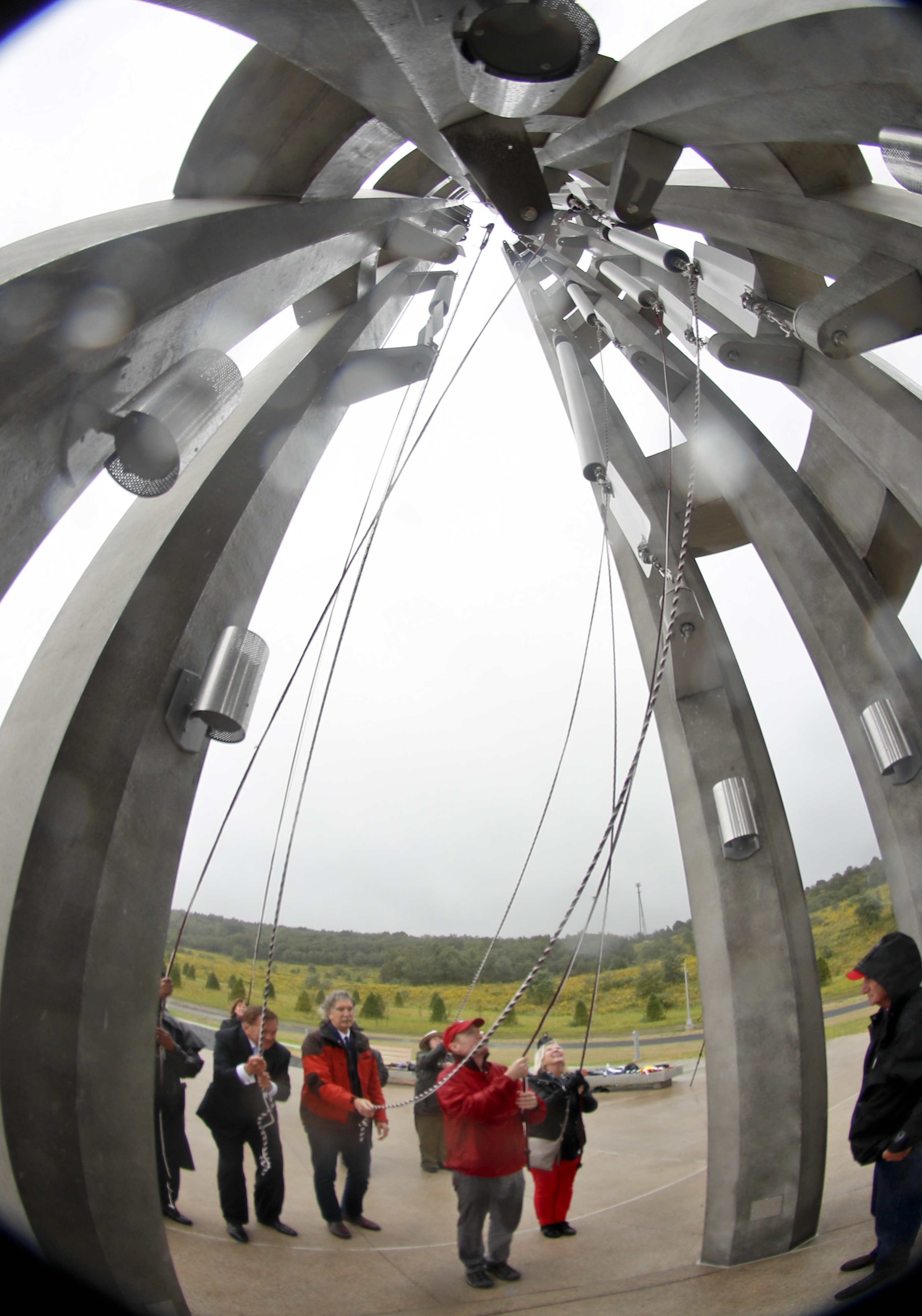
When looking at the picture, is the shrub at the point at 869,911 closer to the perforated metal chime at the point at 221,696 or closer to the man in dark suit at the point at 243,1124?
the man in dark suit at the point at 243,1124

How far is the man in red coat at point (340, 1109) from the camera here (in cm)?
445

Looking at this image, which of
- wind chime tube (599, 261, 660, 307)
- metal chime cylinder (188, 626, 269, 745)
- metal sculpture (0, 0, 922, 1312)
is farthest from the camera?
wind chime tube (599, 261, 660, 307)

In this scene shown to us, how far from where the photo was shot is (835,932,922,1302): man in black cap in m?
3.50

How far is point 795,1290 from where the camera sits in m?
4.19

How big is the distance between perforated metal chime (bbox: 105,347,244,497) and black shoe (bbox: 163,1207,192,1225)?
14.6 feet

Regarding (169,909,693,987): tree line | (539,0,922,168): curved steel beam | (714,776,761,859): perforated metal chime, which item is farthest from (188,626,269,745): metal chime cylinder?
(169,909,693,987): tree line

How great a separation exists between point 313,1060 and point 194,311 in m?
4.79

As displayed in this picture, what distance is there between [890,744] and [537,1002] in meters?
8.77

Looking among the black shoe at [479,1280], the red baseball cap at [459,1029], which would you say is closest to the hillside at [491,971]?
the red baseball cap at [459,1029]

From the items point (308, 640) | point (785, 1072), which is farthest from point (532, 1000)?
point (308, 640)

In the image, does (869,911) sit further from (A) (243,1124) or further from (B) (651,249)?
(B) (651,249)

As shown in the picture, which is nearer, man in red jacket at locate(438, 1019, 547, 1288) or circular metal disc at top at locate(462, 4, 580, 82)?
circular metal disc at top at locate(462, 4, 580, 82)

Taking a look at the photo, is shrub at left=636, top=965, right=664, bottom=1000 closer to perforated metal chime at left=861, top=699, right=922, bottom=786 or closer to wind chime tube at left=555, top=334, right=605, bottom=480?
perforated metal chime at left=861, top=699, right=922, bottom=786

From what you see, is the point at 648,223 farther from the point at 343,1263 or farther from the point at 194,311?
the point at 343,1263
